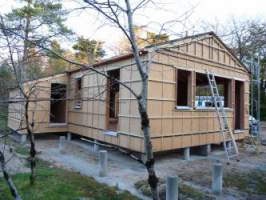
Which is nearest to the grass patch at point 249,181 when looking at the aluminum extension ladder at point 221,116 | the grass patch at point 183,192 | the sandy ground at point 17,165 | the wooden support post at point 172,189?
the grass patch at point 183,192

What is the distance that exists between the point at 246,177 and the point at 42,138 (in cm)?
895

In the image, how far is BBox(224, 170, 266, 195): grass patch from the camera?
561 centimetres

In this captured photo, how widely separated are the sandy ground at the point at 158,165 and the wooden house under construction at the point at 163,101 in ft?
1.71

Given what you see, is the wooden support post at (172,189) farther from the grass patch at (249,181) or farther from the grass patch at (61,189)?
the grass patch at (249,181)

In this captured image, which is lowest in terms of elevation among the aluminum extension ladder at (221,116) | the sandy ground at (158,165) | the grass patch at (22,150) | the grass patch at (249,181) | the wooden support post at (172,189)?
the grass patch at (249,181)

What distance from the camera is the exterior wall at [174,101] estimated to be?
7520mm

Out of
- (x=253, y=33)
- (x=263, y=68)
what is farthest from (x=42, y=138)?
(x=263, y=68)

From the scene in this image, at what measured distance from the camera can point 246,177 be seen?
256 inches

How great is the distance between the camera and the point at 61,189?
4.95 metres

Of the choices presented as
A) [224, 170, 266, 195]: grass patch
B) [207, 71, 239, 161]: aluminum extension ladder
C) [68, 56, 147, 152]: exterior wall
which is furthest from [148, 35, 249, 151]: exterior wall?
[224, 170, 266, 195]: grass patch

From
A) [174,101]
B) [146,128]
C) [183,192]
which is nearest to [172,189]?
[183,192]

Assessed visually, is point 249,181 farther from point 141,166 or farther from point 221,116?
point 221,116

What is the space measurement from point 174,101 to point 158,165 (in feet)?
6.55

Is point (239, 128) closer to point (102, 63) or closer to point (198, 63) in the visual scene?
point (198, 63)
